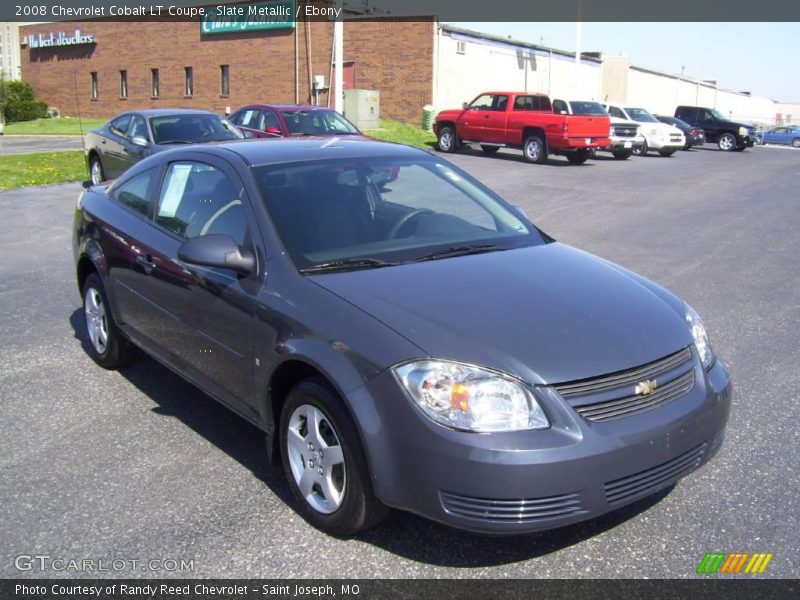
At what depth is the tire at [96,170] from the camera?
599 inches

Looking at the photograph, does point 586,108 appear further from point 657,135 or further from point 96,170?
point 96,170

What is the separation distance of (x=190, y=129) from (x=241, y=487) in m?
11.2

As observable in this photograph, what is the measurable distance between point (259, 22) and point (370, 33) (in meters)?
6.41

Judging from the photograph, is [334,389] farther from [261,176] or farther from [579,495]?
[261,176]

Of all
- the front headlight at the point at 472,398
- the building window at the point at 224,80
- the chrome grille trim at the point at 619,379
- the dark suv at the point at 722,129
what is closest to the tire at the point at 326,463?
the front headlight at the point at 472,398

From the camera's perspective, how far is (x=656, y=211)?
14.1m

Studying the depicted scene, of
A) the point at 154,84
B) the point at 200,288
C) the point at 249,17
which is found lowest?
the point at 200,288

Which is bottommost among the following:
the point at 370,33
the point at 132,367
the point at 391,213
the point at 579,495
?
the point at 132,367

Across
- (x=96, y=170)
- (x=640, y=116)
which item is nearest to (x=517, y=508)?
(x=96, y=170)

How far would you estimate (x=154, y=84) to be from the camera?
4362cm

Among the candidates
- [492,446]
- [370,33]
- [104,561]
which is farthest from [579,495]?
[370,33]

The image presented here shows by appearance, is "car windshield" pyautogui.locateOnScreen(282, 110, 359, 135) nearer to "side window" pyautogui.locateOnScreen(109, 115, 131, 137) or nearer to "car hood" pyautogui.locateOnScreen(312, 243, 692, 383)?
"side window" pyautogui.locateOnScreen(109, 115, 131, 137)

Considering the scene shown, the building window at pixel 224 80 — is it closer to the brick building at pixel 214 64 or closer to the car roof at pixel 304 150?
Answer: the brick building at pixel 214 64

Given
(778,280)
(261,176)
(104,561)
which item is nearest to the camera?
(104,561)
